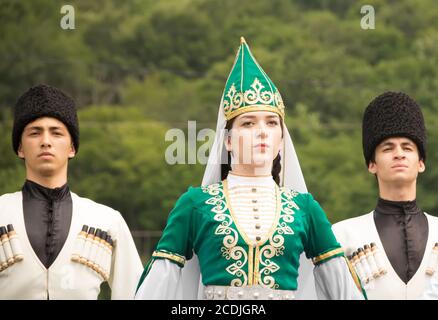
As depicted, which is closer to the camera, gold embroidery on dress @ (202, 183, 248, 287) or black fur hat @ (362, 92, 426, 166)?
gold embroidery on dress @ (202, 183, 248, 287)

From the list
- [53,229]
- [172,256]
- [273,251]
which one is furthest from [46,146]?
[273,251]

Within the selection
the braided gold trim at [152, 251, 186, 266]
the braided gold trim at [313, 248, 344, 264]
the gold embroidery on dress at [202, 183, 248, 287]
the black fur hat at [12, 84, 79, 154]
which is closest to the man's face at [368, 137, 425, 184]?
the braided gold trim at [313, 248, 344, 264]

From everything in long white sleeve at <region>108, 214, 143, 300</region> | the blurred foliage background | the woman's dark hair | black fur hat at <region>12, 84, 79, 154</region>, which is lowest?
long white sleeve at <region>108, 214, 143, 300</region>

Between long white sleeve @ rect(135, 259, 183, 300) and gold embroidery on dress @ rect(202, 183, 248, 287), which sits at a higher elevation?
gold embroidery on dress @ rect(202, 183, 248, 287)

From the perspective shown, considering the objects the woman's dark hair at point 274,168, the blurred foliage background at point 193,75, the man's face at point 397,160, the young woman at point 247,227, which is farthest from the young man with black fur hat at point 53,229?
the blurred foliage background at point 193,75

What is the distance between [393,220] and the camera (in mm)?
8477

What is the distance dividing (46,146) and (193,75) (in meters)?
33.1

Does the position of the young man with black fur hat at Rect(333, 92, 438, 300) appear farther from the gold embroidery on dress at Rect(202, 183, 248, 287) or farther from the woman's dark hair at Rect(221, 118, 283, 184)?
the gold embroidery on dress at Rect(202, 183, 248, 287)

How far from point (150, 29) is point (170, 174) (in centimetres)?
1069

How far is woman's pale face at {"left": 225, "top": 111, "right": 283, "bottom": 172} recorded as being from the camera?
7609mm

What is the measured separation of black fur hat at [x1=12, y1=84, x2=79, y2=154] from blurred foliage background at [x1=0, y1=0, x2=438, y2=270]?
70.8 feet

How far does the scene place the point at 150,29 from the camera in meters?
43.4
